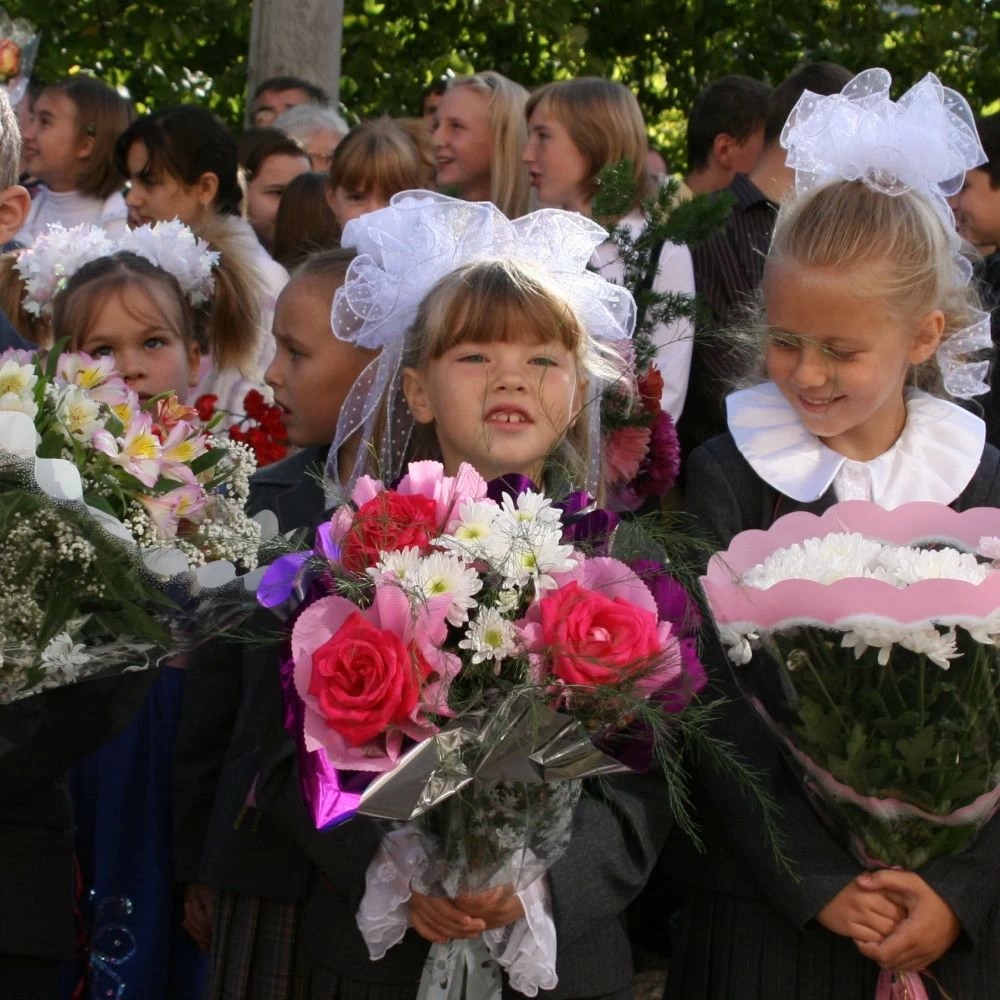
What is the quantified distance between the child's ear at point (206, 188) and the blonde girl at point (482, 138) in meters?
0.83

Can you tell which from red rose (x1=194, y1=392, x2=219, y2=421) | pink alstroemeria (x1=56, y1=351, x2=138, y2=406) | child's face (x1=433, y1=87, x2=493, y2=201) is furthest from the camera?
child's face (x1=433, y1=87, x2=493, y2=201)

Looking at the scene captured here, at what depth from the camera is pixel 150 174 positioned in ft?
19.2

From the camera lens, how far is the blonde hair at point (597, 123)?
5.34 metres

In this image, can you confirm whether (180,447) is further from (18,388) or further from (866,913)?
(866,913)

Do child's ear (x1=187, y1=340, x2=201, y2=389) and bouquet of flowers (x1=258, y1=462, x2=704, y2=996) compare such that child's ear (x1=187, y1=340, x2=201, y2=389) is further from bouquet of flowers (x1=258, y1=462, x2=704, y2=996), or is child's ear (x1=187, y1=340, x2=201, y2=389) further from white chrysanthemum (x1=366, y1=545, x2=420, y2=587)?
white chrysanthemum (x1=366, y1=545, x2=420, y2=587)

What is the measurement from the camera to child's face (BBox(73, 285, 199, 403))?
4082 millimetres

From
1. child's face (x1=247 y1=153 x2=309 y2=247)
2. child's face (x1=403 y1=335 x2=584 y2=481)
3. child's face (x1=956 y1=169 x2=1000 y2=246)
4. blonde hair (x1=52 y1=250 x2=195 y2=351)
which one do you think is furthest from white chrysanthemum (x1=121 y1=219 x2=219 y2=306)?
child's face (x1=956 y1=169 x2=1000 y2=246)

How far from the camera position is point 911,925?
263 cm

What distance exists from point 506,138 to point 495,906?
3917 millimetres

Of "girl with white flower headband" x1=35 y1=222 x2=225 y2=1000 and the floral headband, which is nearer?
"girl with white flower headband" x1=35 y1=222 x2=225 y2=1000

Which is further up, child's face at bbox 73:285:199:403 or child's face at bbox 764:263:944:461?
child's face at bbox 73:285:199:403

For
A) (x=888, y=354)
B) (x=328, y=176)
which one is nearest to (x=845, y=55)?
(x=328, y=176)

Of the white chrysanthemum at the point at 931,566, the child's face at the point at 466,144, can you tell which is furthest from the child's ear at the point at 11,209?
the child's face at the point at 466,144

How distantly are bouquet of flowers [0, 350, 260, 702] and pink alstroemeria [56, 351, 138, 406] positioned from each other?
0.11ft
